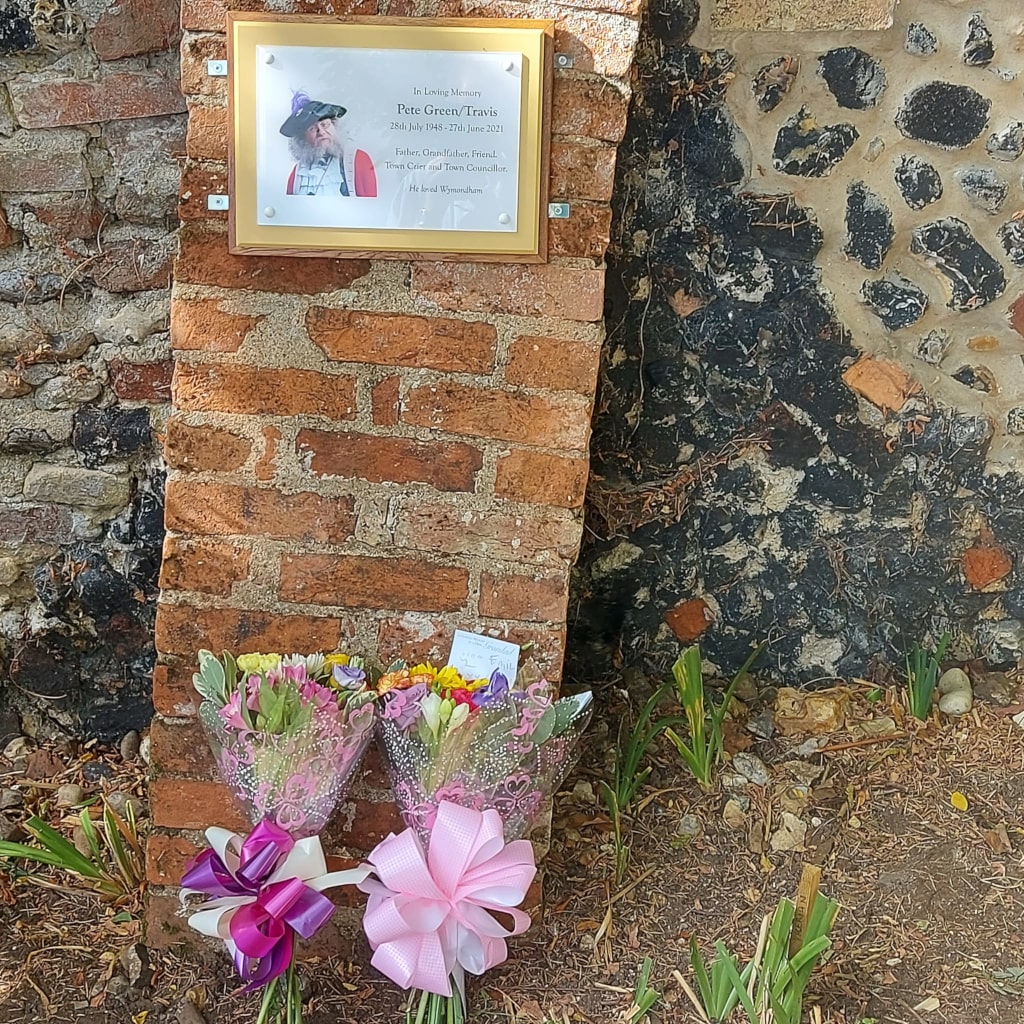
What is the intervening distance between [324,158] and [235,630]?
70 centimetres

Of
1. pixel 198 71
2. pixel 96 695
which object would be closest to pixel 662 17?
pixel 198 71

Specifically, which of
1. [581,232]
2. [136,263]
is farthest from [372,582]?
[136,263]

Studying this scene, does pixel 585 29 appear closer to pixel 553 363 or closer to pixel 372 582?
pixel 553 363

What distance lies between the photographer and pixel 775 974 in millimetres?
1385

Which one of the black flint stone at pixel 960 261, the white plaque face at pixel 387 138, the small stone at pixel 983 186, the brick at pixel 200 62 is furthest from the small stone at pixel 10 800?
the small stone at pixel 983 186

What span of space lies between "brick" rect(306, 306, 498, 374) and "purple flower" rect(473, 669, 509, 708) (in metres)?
0.45

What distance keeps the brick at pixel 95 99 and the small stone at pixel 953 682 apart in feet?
5.63

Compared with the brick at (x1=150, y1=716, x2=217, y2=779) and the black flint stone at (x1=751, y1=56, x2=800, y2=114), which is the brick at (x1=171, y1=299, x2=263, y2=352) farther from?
the black flint stone at (x1=751, y1=56, x2=800, y2=114)

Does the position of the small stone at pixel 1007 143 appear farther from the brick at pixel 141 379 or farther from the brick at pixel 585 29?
the brick at pixel 141 379

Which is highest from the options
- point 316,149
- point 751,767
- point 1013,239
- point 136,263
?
point 316,149

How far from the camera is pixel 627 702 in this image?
2020 mm

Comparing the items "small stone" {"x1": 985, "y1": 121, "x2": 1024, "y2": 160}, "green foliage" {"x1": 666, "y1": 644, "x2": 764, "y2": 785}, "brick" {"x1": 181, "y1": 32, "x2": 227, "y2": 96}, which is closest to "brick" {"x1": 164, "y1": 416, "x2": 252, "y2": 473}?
"brick" {"x1": 181, "y1": 32, "x2": 227, "y2": 96}

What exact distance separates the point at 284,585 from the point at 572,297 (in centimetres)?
60

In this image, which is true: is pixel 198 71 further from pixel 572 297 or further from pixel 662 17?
pixel 662 17
